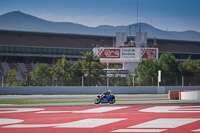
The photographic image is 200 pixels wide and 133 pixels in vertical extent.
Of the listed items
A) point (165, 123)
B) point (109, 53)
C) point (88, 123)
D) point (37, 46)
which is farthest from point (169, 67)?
point (88, 123)

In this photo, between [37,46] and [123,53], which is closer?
[123,53]

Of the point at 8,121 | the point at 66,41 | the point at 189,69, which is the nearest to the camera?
the point at 8,121

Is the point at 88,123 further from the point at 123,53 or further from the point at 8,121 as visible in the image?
the point at 123,53

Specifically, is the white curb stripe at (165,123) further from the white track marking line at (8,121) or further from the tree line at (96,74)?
the tree line at (96,74)

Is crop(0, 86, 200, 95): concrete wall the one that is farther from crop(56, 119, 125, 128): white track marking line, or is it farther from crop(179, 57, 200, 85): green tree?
crop(56, 119, 125, 128): white track marking line

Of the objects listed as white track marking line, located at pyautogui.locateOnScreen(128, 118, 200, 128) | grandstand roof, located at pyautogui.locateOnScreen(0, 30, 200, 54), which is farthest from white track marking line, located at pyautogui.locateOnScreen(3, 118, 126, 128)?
grandstand roof, located at pyautogui.locateOnScreen(0, 30, 200, 54)

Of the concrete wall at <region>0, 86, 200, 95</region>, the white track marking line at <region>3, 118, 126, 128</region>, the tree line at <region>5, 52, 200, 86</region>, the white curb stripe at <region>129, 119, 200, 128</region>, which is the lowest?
the white track marking line at <region>3, 118, 126, 128</region>

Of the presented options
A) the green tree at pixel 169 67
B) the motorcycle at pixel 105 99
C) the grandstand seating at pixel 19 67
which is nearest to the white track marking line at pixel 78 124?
the motorcycle at pixel 105 99

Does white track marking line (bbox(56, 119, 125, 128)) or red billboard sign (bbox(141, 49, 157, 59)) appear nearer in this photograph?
white track marking line (bbox(56, 119, 125, 128))

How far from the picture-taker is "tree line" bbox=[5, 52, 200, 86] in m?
42.8

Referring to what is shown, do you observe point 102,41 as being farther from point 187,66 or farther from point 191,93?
point 191,93

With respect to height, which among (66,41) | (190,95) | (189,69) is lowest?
(190,95)

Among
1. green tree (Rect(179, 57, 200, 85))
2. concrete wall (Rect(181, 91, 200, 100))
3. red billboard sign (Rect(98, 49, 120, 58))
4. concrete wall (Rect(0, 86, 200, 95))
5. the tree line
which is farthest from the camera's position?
red billboard sign (Rect(98, 49, 120, 58))

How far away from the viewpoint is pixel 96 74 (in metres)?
53.1
